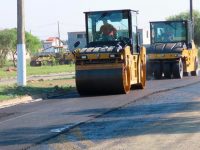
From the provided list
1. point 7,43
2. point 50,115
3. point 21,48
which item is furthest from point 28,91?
point 7,43

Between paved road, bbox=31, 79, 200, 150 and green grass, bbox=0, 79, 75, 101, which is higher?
green grass, bbox=0, 79, 75, 101

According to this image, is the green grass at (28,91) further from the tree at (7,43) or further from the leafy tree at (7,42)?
the leafy tree at (7,42)

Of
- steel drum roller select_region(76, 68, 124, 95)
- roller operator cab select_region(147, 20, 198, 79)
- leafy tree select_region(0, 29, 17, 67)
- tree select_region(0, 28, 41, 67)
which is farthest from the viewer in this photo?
leafy tree select_region(0, 29, 17, 67)

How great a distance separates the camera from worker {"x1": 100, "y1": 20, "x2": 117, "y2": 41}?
24.0 metres

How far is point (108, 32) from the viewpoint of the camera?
24078 millimetres

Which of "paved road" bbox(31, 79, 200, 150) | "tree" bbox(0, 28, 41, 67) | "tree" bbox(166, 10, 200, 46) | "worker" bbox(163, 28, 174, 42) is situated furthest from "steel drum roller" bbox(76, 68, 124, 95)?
"tree" bbox(166, 10, 200, 46)

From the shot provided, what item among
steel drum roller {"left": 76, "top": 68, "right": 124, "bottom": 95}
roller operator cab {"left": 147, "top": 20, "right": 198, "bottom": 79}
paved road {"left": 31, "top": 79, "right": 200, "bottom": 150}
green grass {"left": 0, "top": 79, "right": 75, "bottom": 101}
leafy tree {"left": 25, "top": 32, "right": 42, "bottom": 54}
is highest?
leafy tree {"left": 25, "top": 32, "right": 42, "bottom": 54}

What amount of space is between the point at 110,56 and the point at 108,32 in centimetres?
222

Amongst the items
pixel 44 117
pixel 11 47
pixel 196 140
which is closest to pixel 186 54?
pixel 44 117

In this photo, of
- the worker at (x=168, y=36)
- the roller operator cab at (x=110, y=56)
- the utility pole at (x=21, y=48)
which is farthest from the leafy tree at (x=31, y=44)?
the roller operator cab at (x=110, y=56)

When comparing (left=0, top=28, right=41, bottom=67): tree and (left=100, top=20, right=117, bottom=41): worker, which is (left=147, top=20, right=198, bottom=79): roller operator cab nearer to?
(left=100, top=20, right=117, bottom=41): worker

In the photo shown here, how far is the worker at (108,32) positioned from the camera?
24.0 m

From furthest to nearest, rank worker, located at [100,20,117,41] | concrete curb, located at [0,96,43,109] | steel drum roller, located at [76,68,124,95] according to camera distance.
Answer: worker, located at [100,20,117,41] → steel drum roller, located at [76,68,124,95] → concrete curb, located at [0,96,43,109]

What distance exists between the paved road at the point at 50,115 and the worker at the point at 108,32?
263 centimetres
